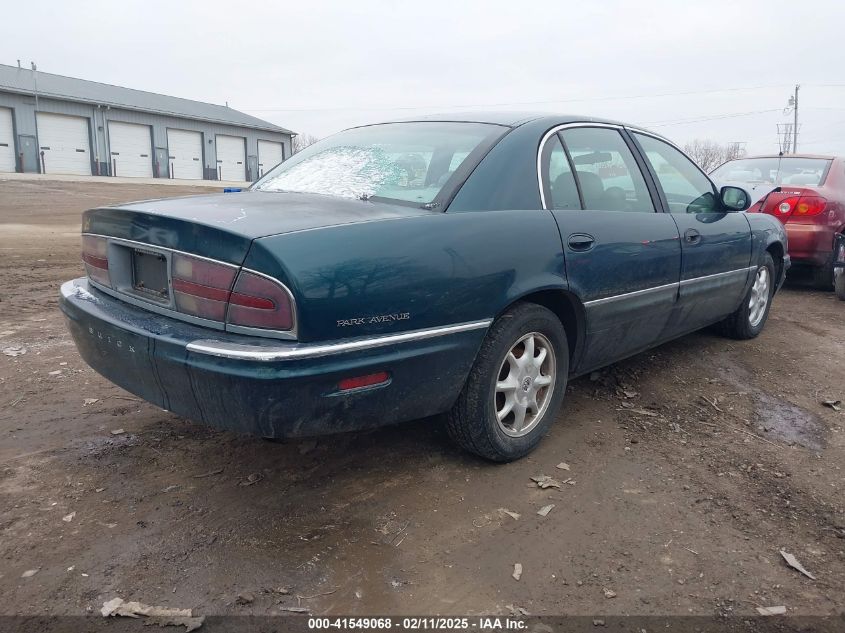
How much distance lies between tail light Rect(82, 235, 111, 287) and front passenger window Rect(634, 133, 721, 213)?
10.0 feet

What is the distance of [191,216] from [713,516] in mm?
2373

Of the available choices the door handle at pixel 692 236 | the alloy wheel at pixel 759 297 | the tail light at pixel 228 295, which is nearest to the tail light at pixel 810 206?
the alloy wheel at pixel 759 297

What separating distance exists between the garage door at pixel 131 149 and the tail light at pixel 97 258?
1395 inches

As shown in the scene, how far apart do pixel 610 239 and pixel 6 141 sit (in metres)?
33.8

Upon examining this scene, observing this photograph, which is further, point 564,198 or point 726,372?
point 726,372

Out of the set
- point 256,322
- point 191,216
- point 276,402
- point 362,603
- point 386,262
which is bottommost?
point 362,603

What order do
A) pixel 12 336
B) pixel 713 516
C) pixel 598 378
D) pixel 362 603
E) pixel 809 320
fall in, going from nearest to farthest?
pixel 362 603, pixel 713 516, pixel 598 378, pixel 12 336, pixel 809 320

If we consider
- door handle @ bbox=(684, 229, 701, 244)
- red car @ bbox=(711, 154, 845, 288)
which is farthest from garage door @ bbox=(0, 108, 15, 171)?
door handle @ bbox=(684, 229, 701, 244)

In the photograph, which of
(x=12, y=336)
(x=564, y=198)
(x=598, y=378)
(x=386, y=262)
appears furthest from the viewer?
(x=12, y=336)

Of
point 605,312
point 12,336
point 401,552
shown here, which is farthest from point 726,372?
point 12,336

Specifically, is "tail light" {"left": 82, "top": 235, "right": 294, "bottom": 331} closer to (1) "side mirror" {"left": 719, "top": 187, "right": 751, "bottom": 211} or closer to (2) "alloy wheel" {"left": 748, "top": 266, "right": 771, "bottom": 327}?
(1) "side mirror" {"left": 719, "top": 187, "right": 751, "bottom": 211}

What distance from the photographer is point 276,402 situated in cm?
216

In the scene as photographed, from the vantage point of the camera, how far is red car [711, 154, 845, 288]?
6.88 m

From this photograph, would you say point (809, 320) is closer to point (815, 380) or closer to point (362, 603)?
point (815, 380)
